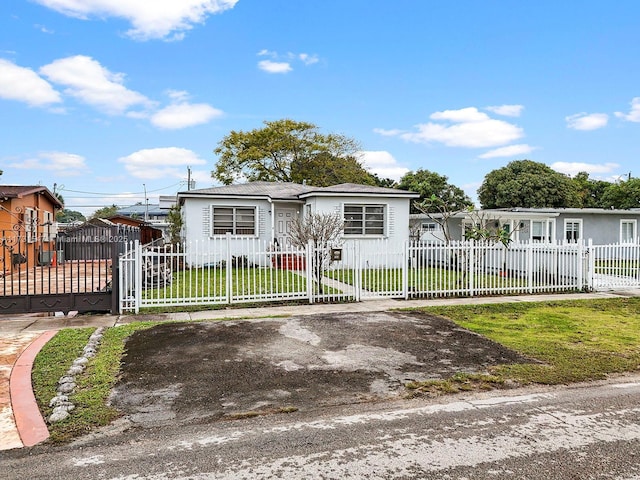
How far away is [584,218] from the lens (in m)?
26.6

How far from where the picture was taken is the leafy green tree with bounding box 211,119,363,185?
39219 millimetres

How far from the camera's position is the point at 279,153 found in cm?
3991

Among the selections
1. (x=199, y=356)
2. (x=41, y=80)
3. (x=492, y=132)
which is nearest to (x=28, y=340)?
(x=199, y=356)

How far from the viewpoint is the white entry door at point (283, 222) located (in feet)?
68.3

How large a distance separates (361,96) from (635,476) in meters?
22.1

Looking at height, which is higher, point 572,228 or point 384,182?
point 384,182

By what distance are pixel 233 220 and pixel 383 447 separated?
16.8 m

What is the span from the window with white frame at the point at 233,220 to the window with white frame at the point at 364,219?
413 cm

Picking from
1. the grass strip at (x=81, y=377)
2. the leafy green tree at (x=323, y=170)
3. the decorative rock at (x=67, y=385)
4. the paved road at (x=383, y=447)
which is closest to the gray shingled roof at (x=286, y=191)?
the grass strip at (x=81, y=377)

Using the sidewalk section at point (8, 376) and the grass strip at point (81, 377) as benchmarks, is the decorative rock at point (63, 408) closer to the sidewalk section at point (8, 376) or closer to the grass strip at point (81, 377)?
the grass strip at point (81, 377)

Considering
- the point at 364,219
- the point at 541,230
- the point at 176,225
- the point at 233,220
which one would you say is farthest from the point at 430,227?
the point at 176,225

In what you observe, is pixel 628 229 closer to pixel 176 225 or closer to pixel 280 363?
pixel 176 225

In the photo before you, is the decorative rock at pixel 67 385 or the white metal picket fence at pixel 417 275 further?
the white metal picket fence at pixel 417 275

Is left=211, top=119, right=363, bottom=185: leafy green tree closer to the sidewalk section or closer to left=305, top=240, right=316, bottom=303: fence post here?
left=305, top=240, right=316, bottom=303: fence post
